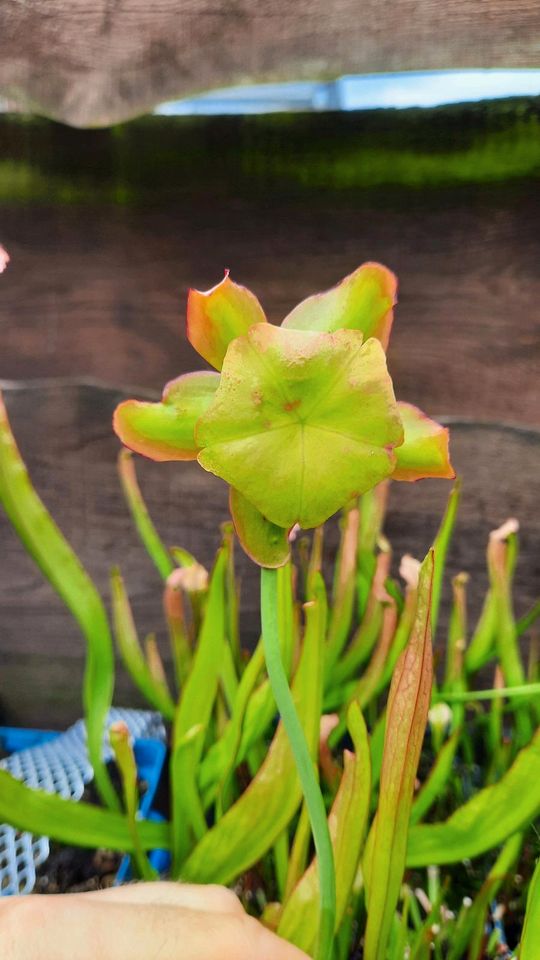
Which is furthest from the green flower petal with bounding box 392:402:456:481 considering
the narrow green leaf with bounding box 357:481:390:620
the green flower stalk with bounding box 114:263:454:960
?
the narrow green leaf with bounding box 357:481:390:620

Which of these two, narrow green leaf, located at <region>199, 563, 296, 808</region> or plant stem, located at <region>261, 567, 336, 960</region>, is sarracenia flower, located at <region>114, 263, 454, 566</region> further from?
narrow green leaf, located at <region>199, 563, 296, 808</region>

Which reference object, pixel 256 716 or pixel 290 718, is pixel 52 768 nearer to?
pixel 256 716

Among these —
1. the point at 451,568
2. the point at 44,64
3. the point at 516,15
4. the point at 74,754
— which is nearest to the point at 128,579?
the point at 74,754

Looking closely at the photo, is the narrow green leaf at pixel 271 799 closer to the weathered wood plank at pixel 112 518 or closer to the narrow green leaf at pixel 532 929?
the narrow green leaf at pixel 532 929

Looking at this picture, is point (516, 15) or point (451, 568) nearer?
point (516, 15)

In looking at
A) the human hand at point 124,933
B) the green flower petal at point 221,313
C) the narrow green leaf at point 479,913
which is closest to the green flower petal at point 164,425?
the green flower petal at point 221,313

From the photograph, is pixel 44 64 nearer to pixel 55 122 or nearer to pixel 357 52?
pixel 55 122
